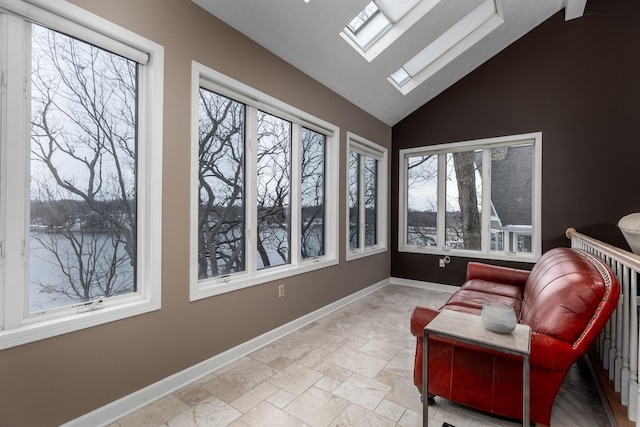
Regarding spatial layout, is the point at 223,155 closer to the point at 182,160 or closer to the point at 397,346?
the point at 182,160

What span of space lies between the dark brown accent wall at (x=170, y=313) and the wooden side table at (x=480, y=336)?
1585 millimetres

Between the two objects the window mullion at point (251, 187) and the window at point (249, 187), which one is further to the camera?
the window mullion at point (251, 187)

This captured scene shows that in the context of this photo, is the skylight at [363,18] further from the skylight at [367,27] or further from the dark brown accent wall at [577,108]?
the dark brown accent wall at [577,108]

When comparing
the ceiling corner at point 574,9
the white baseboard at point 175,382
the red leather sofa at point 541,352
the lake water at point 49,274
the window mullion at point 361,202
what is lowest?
the white baseboard at point 175,382

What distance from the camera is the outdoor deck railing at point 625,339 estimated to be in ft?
5.00

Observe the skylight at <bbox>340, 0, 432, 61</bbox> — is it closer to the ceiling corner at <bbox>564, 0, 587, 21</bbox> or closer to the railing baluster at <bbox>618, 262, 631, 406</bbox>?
the ceiling corner at <bbox>564, 0, 587, 21</bbox>

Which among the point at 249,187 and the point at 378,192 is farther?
the point at 378,192

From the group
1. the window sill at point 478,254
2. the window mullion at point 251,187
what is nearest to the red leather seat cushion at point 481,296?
the window sill at point 478,254

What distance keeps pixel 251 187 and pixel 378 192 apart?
2.76 meters

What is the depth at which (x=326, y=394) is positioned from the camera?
206cm

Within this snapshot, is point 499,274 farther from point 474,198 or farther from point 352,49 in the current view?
point 352,49

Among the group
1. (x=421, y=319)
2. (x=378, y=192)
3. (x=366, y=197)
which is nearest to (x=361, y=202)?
(x=366, y=197)

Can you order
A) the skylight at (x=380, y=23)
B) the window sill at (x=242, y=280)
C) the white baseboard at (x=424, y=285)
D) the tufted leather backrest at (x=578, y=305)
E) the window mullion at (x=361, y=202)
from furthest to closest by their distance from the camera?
1. the white baseboard at (x=424, y=285)
2. the window mullion at (x=361, y=202)
3. the skylight at (x=380, y=23)
4. the window sill at (x=242, y=280)
5. the tufted leather backrest at (x=578, y=305)

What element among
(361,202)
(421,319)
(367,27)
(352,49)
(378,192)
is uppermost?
(367,27)
